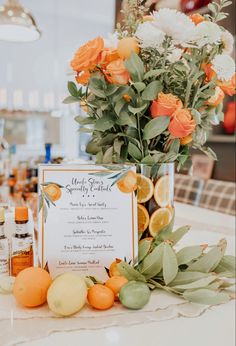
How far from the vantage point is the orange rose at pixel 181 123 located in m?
0.80

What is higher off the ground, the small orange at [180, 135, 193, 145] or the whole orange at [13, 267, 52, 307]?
the small orange at [180, 135, 193, 145]

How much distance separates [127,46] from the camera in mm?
830

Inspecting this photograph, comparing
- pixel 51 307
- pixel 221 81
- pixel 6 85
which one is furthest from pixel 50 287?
pixel 6 85

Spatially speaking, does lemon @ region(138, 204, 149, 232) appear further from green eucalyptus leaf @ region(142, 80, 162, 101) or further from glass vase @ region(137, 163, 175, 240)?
green eucalyptus leaf @ region(142, 80, 162, 101)

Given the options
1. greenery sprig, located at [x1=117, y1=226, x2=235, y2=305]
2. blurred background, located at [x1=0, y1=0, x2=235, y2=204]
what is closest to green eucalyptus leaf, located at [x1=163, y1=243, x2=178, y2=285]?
greenery sprig, located at [x1=117, y1=226, x2=235, y2=305]

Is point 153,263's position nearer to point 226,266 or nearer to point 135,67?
point 226,266

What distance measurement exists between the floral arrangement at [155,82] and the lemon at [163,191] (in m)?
0.05

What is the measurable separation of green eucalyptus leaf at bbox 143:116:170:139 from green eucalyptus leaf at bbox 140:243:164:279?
0.77ft

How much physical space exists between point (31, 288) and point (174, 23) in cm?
57

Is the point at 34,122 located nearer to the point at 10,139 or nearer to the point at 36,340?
the point at 10,139

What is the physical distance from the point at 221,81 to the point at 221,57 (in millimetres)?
65

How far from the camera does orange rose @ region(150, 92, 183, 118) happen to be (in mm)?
818

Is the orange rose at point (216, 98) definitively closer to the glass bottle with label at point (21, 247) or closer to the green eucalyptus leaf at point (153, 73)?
the green eucalyptus leaf at point (153, 73)

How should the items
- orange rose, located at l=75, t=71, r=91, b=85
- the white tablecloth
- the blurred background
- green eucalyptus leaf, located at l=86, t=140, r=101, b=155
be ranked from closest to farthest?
the white tablecloth
orange rose, located at l=75, t=71, r=91, b=85
green eucalyptus leaf, located at l=86, t=140, r=101, b=155
the blurred background
